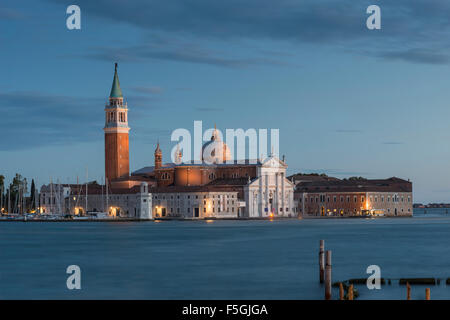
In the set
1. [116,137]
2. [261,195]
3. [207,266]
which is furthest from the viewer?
[116,137]

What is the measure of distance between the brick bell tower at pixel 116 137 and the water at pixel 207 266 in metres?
55.5

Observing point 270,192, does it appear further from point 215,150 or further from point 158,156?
point 158,156

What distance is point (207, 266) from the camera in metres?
39.1

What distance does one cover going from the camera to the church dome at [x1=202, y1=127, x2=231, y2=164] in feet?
382

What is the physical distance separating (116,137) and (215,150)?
1344cm

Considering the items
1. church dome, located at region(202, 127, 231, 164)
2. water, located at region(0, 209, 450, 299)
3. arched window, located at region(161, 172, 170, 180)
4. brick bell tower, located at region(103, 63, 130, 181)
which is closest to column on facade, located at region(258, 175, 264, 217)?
church dome, located at region(202, 127, 231, 164)

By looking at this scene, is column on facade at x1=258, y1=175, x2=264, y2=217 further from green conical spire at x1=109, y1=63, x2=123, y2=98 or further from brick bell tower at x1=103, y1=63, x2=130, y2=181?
green conical spire at x1=109, y1=63, x2=123, y2=98

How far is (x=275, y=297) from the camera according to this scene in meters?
27.7

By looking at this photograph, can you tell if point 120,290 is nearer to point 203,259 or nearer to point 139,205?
→ point 203,259

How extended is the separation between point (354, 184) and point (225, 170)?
20.3 m

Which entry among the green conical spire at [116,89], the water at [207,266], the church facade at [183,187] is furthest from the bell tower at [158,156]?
the water at [207,266]

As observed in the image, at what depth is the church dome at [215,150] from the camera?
4587 inches

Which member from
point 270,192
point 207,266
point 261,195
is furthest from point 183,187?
point 207,266
